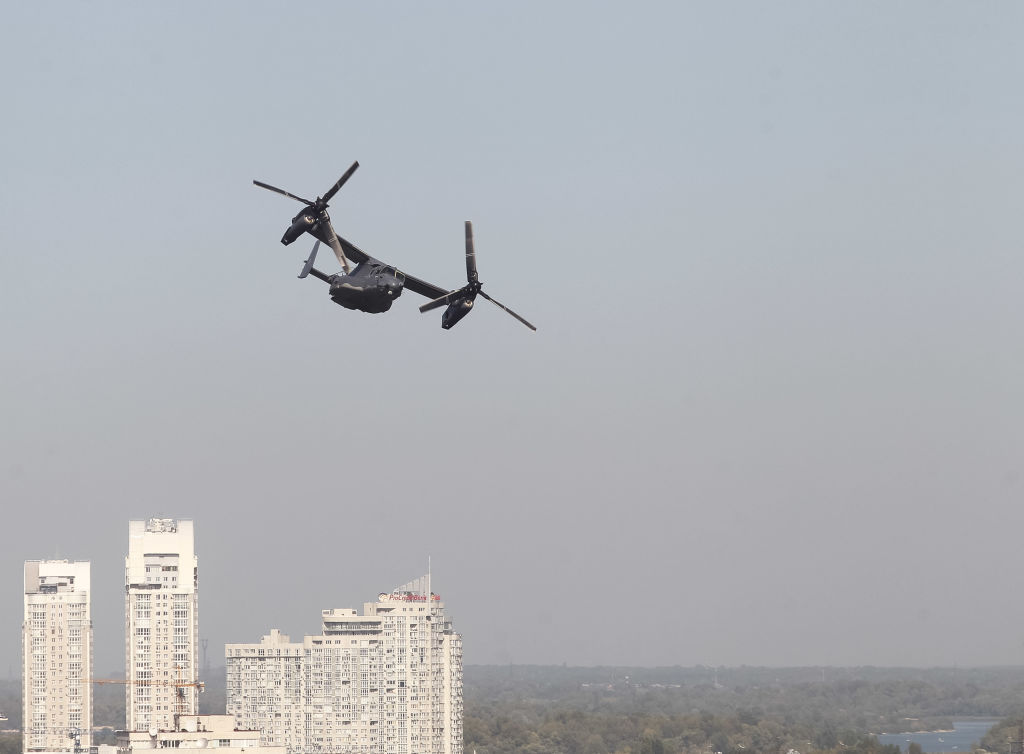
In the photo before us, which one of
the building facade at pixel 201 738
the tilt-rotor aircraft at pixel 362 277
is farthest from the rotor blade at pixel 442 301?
the building facade at pixel 201 738

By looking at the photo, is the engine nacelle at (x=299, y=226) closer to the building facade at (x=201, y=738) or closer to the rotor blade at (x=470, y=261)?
the rotor blade at (x=470, y=261)

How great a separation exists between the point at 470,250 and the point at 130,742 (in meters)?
120

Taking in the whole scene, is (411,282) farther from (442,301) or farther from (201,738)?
(201,738)

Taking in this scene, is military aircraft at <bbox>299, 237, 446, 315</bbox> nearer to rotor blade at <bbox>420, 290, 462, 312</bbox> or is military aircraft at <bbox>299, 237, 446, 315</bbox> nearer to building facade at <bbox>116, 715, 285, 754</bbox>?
rotor blade at <bbox>420, 290, 462, 312</bbox>

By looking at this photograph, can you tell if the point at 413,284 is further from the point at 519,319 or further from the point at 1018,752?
the point at 1018,752

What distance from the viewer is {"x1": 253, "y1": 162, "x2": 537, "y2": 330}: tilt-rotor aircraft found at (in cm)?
5903

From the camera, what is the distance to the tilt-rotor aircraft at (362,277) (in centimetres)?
5903

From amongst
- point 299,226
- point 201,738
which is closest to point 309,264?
point 299,226

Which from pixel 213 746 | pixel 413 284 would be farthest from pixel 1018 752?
pixel 413 284

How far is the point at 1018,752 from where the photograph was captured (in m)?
194

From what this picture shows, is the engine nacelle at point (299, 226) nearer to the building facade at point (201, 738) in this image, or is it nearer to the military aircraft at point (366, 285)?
the military aircraft at point (366, 285)

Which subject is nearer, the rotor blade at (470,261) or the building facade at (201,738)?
the rotor blade at (470,261)

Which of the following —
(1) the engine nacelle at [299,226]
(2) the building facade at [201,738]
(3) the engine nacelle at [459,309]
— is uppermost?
(1) the engine nacelle at [299,226]

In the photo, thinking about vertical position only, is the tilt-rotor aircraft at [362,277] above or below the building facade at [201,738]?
above
